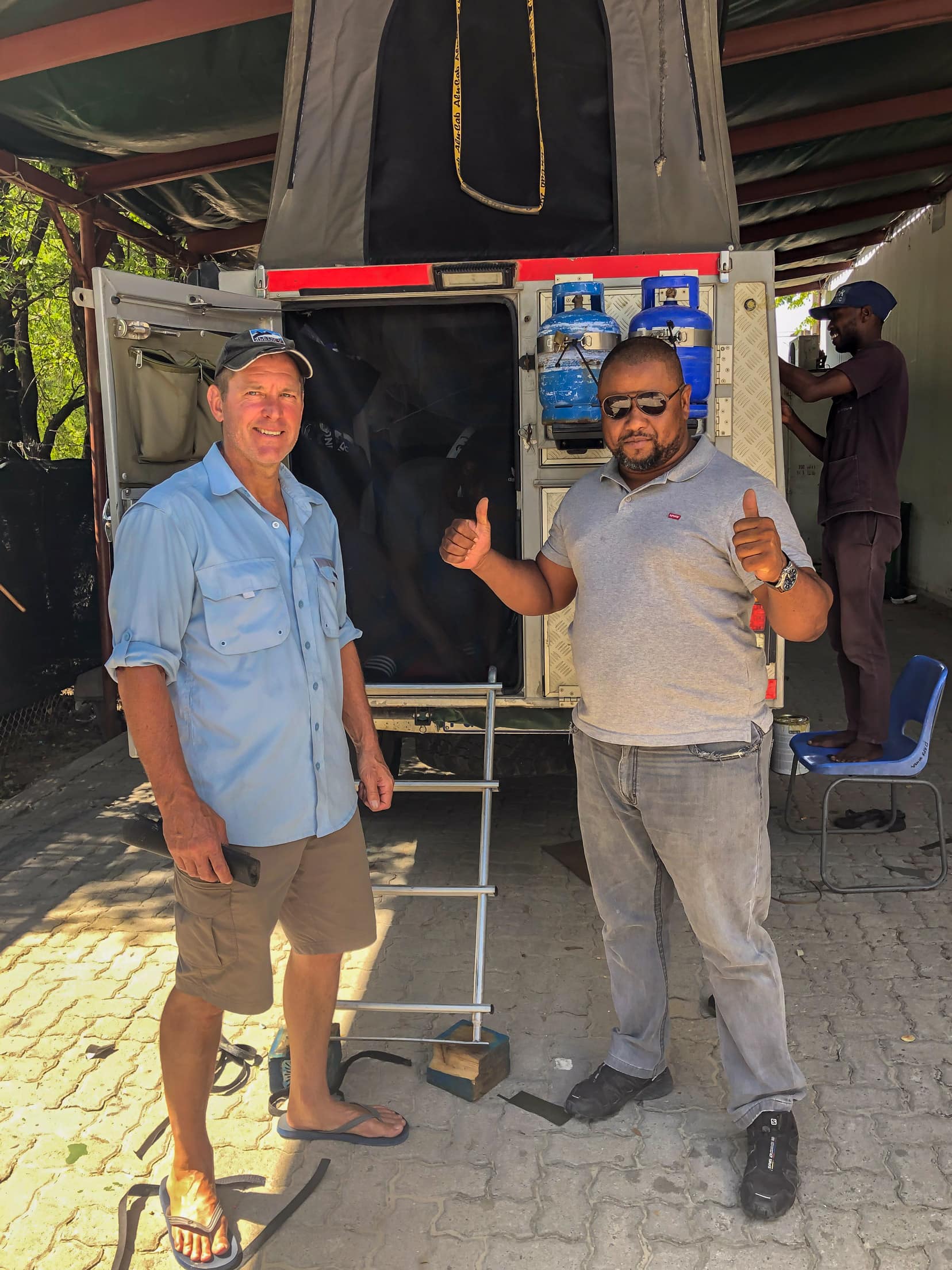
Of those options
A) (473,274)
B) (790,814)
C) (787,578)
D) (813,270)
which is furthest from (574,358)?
(813,270)

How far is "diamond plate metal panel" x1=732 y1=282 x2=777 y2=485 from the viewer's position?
402cm

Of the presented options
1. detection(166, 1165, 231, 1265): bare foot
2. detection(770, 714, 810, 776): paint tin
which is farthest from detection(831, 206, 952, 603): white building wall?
detection(166, 1165, 231, 1265): bare foot

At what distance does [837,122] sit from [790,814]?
5547mm

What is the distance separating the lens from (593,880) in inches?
119

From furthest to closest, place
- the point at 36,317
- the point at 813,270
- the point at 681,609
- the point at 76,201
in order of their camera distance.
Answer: the point at 813,270
the point at 36,317
the point at 76,201
the point at 681,609

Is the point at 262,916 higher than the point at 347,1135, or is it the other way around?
the point at 262,916

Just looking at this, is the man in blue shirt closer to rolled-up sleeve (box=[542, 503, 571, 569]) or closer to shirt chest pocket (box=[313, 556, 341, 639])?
shirt chest pocket (box=[313, 556, 341, 639])

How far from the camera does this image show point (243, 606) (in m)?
2.45

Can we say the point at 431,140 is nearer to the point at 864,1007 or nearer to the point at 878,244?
the point at 864,1007

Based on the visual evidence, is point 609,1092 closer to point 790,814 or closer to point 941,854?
point 941,854

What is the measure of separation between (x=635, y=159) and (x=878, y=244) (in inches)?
460

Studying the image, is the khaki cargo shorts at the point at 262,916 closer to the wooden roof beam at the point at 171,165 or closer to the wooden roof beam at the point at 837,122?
the wooden roof beam at the point at 171,165

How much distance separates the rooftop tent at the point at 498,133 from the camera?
14.6 ft

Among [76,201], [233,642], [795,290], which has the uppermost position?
[795,290]
